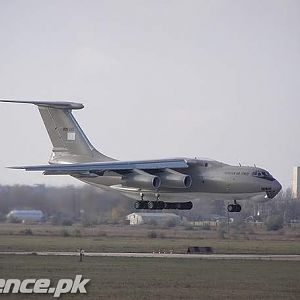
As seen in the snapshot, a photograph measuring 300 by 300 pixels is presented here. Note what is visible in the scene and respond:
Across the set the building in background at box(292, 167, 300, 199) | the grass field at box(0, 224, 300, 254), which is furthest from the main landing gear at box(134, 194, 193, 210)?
the building in background at box(292, 167, 300, 199)

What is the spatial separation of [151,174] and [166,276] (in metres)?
13.3

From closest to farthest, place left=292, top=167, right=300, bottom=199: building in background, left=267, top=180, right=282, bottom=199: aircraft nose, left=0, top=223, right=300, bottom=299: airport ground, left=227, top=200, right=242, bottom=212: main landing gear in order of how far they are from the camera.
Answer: left=0, top=223, right=300, bottom=299: airport ground → left=267, top=180, right=282, bottom=199: aircraft nose → left=227, top=200, right=242, bottom=212: main landing gear → left=292, top=167, right=300, bottom=199: building in background

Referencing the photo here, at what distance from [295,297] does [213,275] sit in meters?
7.03

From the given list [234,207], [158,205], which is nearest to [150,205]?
[158,205]

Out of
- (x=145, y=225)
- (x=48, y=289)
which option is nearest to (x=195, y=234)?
(x=145, y=225)

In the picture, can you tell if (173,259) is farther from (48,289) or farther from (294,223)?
(294,223)

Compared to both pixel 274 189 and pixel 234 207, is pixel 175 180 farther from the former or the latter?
A: pixel 274 189

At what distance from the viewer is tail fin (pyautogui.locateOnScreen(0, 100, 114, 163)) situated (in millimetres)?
47719

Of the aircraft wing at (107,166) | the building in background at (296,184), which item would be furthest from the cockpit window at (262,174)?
the building in background at (296,184)

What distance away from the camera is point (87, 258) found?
136 ft

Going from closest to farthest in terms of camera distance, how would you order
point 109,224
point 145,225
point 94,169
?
point 94,169 < point 109,224 < point 145,225

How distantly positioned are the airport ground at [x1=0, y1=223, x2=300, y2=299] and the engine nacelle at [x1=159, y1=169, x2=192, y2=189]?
4.66m

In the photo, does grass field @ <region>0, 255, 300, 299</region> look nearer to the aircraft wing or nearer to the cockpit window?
the aircraft wing

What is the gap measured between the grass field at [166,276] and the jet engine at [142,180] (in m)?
4.61
